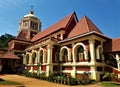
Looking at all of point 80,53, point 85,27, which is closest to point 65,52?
point 80,53

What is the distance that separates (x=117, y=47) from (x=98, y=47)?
225 centimetres

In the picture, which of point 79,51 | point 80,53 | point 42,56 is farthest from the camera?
point 42,56

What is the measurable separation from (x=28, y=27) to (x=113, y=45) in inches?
1079

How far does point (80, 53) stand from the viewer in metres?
18.3

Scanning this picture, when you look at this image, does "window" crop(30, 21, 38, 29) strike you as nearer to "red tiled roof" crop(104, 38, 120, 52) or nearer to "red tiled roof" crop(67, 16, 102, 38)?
"red tiled roof" crop(67, 16, 102, 38)

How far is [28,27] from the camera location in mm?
39031

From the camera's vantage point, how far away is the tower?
38.6 metres

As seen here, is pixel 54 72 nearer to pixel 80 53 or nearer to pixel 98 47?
pixel 80 53

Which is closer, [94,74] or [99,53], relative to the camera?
[94,74]

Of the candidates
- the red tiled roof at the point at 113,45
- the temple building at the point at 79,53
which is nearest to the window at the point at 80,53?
the temple building at the point at 79,53

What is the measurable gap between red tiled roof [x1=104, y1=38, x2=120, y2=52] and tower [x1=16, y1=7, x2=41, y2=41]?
24574 millimetres

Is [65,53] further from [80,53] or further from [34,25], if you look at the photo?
[34,25]

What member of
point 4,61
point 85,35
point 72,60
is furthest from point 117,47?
point 4,61

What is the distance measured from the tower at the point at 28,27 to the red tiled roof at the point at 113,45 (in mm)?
24574
